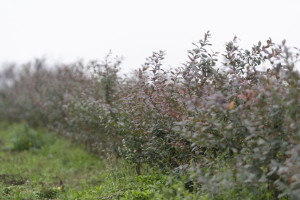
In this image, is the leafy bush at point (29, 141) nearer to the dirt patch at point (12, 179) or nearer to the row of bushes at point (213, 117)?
the row of bushes at point (213, 117)

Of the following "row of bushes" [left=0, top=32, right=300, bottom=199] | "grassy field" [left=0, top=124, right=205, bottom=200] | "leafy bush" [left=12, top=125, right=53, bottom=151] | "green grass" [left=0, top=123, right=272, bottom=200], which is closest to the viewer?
"row of bushes" [left=0, top=32, right=300, bottom=199]

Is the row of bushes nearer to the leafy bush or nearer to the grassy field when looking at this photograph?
the grassy field

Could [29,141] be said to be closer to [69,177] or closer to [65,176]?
[65,176]

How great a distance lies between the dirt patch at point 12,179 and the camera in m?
5.13

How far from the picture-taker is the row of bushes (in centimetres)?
288

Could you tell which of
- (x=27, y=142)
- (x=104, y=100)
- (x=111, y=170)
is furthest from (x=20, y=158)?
(x=111, y=170)

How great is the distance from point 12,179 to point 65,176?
1071 millimetres

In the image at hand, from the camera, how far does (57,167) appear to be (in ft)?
21.9

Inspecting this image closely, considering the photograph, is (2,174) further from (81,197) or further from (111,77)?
(111,77)

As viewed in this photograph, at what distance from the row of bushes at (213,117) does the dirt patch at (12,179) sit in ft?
5.26

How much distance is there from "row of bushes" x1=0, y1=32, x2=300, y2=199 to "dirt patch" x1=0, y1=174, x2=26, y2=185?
1.60 m

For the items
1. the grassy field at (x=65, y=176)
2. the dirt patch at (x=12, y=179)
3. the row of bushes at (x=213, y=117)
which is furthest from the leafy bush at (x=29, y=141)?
the dirt patch at (x=12, y=179)

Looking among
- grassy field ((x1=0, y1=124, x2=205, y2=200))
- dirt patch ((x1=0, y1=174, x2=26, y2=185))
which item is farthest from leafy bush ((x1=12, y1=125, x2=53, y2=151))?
dirt patch ((x1=0, y1=174, x2=26, y2=185))

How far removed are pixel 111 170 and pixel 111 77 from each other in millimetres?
2365
